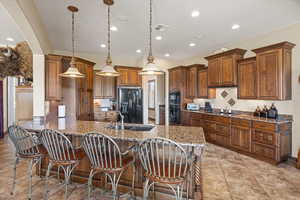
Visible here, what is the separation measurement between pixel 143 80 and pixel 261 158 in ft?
15.4

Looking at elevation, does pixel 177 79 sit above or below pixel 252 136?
above

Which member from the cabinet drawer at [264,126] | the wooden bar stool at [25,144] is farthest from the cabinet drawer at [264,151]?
the wooden bar stool at [25,144]

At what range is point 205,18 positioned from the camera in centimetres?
366

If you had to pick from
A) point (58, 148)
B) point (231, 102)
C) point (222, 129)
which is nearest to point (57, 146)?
point (58, 148)

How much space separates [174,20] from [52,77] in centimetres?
327

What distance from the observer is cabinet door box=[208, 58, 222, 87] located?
5.19m

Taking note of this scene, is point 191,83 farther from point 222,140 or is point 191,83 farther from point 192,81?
point 222,140

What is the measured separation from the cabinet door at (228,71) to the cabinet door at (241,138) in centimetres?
127

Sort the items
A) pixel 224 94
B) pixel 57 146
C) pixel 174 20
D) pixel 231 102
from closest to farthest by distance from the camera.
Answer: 1. pixel 57 146
2. pixel 174 20
3. pixel 231 102
4. pixel 224 94

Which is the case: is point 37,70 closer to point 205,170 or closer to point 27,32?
point 27,32

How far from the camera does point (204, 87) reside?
5.95m

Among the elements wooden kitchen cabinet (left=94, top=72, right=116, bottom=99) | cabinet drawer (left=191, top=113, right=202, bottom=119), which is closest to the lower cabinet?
cabinet drawer (left=191, top=113, right=202, bottom=119)

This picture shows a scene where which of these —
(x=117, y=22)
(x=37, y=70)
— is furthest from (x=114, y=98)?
(x=117, y=22)

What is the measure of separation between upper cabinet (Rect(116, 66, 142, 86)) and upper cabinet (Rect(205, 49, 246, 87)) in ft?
9.15
